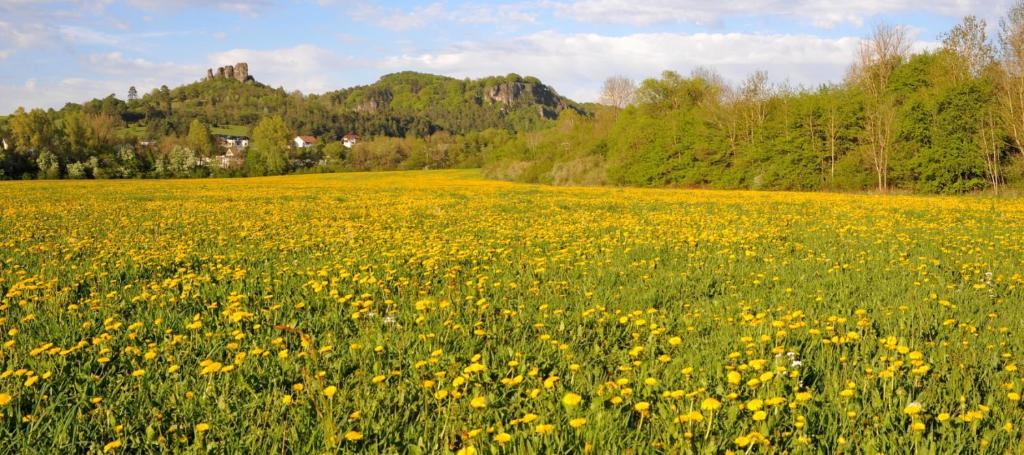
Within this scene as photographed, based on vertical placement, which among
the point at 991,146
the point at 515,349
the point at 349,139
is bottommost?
the point at 515,349

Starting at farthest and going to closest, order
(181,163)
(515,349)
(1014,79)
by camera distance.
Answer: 1. (181,163)
2. (1014,79)
3. (515,349)

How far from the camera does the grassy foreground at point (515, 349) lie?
304cm

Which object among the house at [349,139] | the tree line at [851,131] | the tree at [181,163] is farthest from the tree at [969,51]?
the house at [349,139]

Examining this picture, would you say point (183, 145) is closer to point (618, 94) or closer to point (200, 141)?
point (200, 141)

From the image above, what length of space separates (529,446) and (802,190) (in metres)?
43.0

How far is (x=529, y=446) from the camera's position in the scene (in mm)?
Answer: 2699

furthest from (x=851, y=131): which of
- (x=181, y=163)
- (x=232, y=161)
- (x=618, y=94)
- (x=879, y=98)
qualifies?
(x=232, y=161)

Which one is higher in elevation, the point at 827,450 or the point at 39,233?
the point at 39,233

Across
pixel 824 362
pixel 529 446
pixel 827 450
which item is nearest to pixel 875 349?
pixel 824 362

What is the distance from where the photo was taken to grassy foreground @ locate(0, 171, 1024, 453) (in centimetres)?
304

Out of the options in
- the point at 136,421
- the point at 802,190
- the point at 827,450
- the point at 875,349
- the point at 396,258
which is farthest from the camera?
the point at 802,190

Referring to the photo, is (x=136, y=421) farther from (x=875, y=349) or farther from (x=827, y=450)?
(x=875, y=349)

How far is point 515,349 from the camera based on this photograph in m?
4.42

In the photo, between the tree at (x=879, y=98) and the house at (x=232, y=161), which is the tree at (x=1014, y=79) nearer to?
the tree at (x=879, y=98)
